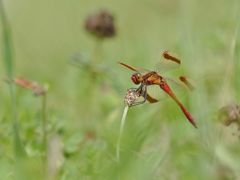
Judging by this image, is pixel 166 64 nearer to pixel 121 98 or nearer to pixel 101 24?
pixel 121 98

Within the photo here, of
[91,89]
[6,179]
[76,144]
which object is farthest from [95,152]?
[91,89]

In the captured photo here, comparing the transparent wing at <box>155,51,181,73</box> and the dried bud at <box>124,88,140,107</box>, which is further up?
the dried bud at <box>124,88,140,107</box>

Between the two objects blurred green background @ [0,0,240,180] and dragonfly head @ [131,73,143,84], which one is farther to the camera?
blurred green background @ [0,0,240,180]

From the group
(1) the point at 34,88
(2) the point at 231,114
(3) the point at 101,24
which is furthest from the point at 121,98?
(2) the point at 231,114

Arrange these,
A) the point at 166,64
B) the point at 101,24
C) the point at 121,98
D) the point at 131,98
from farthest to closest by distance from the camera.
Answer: the point at 101,24 < the point at 121,98 < the point at 166,64 < the point at 131,98

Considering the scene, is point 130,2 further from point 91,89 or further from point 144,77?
point 144,77

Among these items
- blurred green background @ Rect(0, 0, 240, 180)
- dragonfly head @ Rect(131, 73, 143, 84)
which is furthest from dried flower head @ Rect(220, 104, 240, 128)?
dragonfly head @ Rect(131, 73, 143, 84)

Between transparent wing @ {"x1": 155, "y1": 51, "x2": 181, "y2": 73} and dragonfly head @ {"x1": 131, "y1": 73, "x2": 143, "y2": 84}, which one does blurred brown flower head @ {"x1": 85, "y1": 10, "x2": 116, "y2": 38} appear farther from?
dragonfly head @ {"x1": 131, "y1": 73, "x2": 143, "y2": 84}
